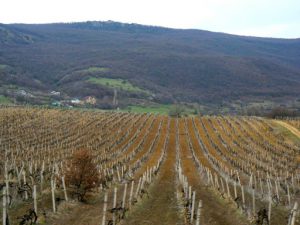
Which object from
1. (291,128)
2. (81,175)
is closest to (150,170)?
(81,175)

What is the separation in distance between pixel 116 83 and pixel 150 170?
513 ft

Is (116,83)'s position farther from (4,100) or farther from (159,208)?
(159,208)

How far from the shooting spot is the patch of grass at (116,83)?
179 metres

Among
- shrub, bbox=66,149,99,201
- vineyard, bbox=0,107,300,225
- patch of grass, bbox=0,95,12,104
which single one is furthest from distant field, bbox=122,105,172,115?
shrub, bbox=66,149,99,201

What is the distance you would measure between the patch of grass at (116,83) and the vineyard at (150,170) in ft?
295

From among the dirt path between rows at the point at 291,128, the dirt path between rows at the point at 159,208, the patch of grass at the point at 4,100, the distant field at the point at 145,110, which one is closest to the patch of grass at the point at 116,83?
the distant field at the point at 145,110

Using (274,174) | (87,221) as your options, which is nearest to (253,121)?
(274,174)

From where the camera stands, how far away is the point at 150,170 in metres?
33.5

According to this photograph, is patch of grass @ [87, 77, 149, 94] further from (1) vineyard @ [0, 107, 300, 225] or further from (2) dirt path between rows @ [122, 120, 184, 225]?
(2) dirt path between rows @ [122, 120, 184, 225]

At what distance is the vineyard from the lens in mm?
20562

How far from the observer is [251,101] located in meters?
189

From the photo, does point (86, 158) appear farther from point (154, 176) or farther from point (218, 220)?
point (154, 176)

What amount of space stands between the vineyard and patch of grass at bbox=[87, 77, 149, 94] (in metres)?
90.0

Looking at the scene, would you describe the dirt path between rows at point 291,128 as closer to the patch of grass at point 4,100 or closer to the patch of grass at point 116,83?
the patch of grass at point 4,100
